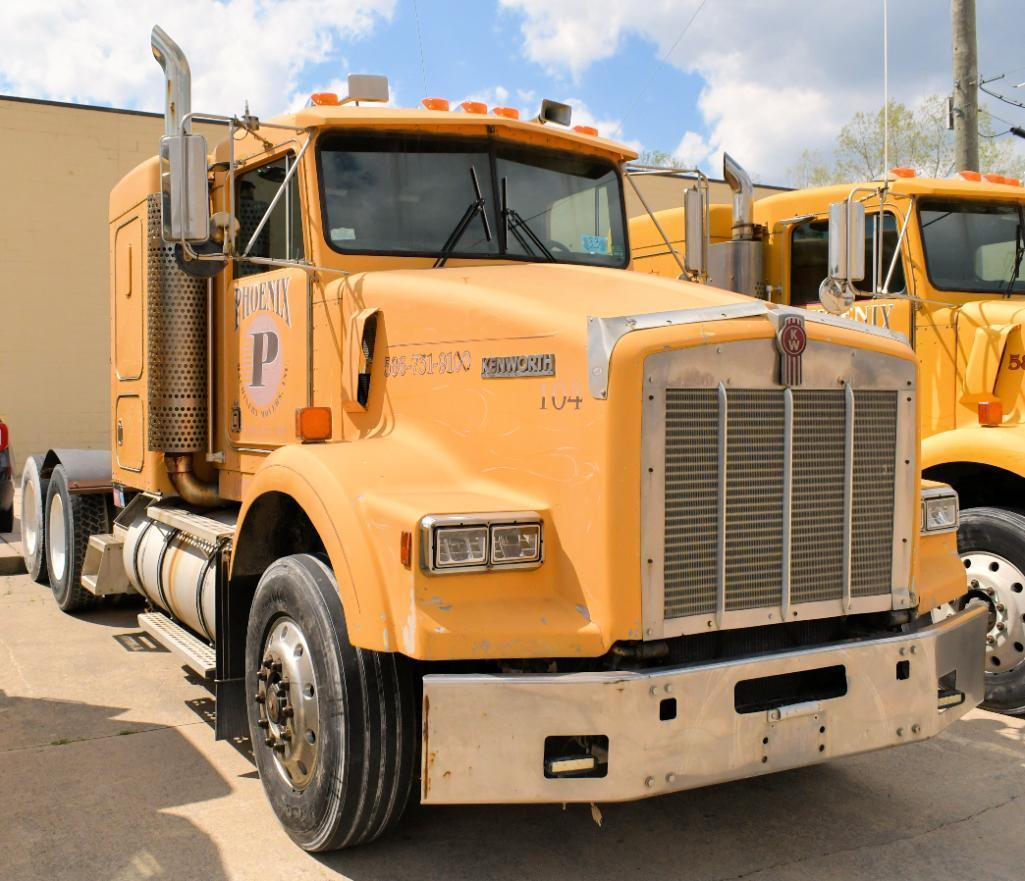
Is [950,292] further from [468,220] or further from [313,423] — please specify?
[313,423]

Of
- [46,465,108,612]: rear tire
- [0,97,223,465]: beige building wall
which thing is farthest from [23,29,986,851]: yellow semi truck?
[0,97,223,465]: beige building wall

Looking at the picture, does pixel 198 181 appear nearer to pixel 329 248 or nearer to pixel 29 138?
pixel 329 248

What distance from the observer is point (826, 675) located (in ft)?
12.2

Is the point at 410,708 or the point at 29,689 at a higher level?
the point at 410,708

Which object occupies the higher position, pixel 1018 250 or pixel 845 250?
pixel 1018 250

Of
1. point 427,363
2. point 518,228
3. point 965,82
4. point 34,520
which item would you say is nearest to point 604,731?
point 427,363

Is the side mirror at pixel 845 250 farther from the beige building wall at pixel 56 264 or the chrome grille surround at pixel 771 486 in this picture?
the beige building wall at pixel 56 264

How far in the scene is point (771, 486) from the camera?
11.8 feet

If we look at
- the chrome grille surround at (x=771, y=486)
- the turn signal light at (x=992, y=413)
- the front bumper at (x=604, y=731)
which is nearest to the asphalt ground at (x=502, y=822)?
the front bumper at (x=604, y=731)

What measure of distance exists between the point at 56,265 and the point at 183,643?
1275 centimetres

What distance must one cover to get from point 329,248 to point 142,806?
2.43m

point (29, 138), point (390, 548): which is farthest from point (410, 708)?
point (29, 138)

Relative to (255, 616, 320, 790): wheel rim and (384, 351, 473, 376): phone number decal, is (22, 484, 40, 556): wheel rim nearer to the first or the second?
(255, 616, 320, 790): wheel rim

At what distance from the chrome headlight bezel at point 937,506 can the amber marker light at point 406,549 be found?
6.95ft
